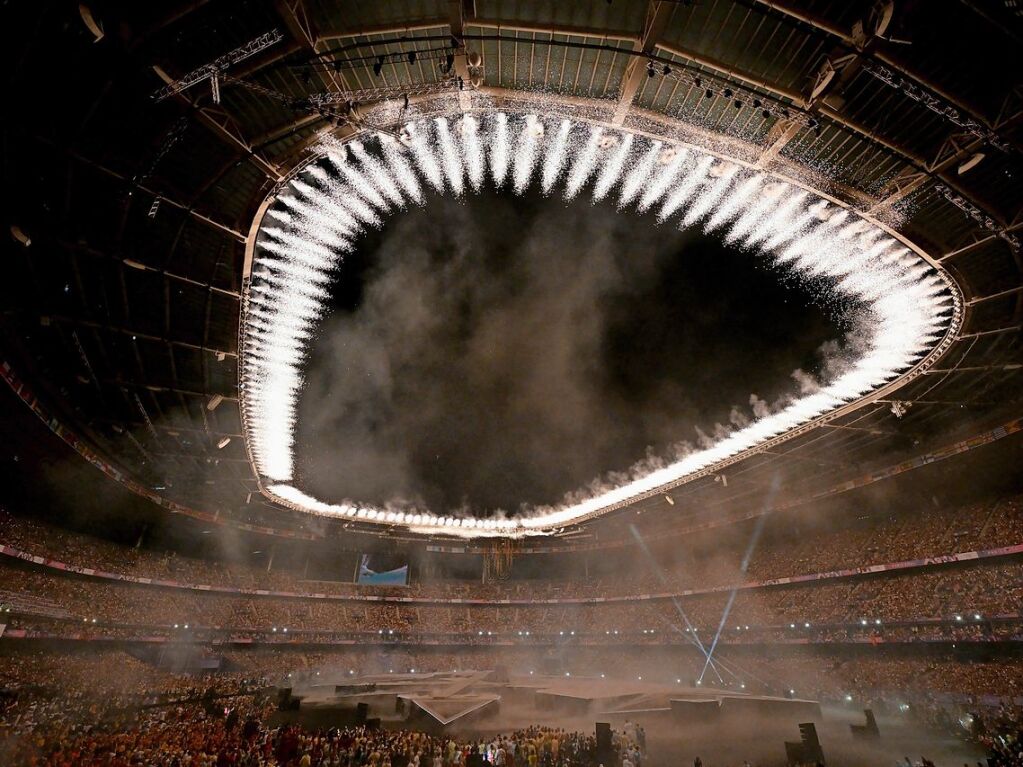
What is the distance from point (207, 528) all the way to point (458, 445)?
2075 cm

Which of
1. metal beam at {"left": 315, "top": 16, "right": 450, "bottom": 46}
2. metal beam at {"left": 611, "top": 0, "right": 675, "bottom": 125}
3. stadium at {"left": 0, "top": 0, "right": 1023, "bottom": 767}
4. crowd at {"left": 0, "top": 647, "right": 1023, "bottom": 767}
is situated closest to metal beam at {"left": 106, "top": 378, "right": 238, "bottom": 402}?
stadium at {"left": 0, "top": 0, "right": 1023, "bottom": 767}

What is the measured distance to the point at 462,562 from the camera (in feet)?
151

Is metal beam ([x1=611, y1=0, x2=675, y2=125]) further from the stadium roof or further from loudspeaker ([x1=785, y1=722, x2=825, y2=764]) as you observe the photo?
loudspeaker ([x1=785, y1=722, x2=825, y2=764])

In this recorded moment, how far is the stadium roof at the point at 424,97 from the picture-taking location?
7719 millimetres

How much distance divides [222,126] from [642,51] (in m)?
8.13

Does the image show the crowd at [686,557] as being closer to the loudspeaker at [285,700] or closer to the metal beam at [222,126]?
the loudspeaker at [285,700]

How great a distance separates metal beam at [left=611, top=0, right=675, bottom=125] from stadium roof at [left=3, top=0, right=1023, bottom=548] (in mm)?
33

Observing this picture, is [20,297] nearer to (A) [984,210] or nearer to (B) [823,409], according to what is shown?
(A) [984,210]

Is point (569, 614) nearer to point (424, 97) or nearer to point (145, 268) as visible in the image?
point (145, 268)

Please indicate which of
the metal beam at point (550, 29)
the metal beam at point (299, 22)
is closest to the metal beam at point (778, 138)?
the metal beam at point (550, 29)

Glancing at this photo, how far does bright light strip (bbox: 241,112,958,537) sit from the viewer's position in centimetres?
992

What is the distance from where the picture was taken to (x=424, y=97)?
29.4 feet

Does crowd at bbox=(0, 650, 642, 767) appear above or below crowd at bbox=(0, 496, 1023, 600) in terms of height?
below

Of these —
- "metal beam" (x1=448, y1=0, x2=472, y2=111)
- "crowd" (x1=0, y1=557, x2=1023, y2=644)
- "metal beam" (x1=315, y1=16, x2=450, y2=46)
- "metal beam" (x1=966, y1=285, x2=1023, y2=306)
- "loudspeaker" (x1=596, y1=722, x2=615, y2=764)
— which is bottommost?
"loudspeaker" (x1=596, y1=722, x2=615, y2=764)
